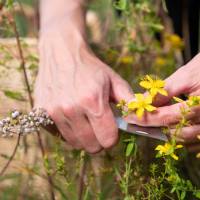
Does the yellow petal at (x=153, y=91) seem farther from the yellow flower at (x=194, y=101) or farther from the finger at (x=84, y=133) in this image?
the finger at (x=84, y=133)

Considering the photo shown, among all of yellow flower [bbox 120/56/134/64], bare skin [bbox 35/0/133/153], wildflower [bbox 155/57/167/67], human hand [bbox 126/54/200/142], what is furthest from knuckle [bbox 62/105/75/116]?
wildflower [bbox 155/57/167/67]

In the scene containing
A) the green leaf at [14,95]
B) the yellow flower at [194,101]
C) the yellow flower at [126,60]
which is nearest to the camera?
the yellow flower at [194,101]

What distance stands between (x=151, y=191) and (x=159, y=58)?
3.05ft

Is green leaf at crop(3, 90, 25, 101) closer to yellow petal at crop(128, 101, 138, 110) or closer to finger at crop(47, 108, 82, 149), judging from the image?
finger at crop(47, 108, 82, 149)

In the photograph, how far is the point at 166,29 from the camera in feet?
7.45

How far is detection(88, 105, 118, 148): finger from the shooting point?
106 centimetres

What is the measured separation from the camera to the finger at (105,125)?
3.47 feet

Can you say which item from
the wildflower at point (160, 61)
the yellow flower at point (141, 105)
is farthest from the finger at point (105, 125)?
the wildflower at point (160, 61)

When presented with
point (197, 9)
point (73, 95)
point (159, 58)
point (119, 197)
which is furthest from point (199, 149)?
point (197, 9)

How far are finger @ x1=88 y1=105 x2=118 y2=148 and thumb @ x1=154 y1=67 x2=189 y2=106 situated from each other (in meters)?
0.09

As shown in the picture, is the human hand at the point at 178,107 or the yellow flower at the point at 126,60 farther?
the yellow flower at the point at 126,60

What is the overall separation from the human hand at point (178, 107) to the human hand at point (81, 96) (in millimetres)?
62

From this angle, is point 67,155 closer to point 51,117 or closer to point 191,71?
point 51,117

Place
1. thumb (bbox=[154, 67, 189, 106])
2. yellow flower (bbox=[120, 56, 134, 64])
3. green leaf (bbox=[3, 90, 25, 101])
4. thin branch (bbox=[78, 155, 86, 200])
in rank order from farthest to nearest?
yellow flower (bbox=[120, 56, 134, 64])
green leaf (bbox=[3, 90, 25, 101])
thin branch (bbox=[78, 155, 86, 200])
thumb (bbox=[154, 67, 189, 106])
